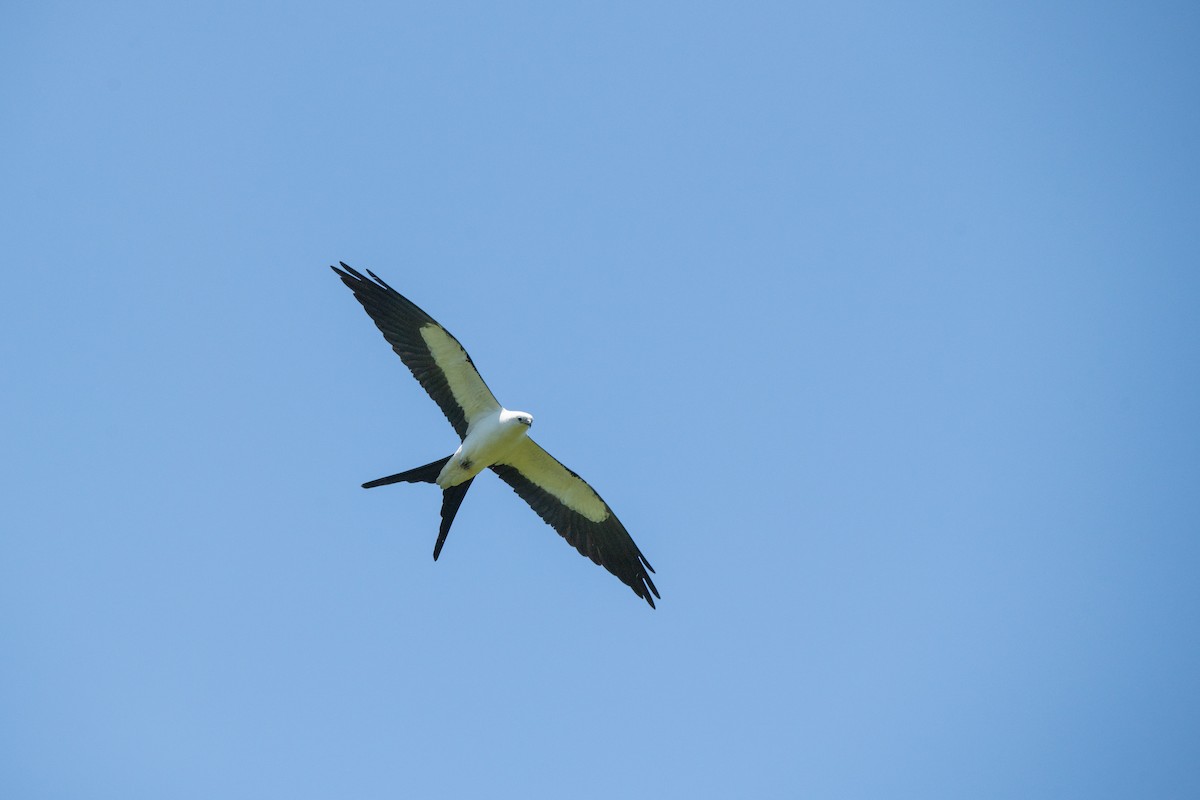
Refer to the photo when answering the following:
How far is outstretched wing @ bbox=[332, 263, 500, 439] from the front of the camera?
1208 cm

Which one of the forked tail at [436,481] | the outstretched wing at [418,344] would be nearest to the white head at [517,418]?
the outstretched wing at [418,344]

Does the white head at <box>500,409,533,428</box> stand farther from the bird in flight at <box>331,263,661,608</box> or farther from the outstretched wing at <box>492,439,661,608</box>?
the outstretched wing at <box>492,439,661,608</box>

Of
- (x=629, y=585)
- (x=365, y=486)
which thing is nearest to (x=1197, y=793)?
(x=629, y=585)

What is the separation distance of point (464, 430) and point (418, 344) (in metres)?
1.18

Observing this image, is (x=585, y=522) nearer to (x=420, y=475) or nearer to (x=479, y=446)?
(x=479, y=446)

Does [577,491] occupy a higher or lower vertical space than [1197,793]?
lower

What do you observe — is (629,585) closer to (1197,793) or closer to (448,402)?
(448,402)

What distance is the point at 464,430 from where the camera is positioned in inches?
488

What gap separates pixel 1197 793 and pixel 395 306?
2013 inches

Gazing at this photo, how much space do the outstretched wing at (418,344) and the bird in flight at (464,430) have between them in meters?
0.01

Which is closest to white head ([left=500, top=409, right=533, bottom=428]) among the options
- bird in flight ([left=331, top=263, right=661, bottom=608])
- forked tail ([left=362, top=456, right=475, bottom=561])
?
bird in flight ([left=331, top=263, right=661, bottom=608])

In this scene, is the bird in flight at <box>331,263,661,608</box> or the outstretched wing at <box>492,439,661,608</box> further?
the outstretched wing at <box>492,439,661,608</box>

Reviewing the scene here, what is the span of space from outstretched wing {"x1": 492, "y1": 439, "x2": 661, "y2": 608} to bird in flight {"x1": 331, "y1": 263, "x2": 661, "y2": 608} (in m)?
0.01

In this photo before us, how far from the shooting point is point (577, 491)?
12773mm
